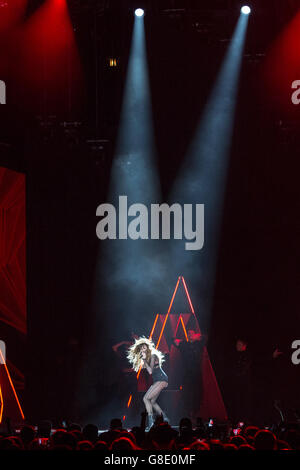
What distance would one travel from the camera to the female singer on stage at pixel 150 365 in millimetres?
10180

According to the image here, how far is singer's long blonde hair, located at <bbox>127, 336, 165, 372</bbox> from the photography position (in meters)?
10.6

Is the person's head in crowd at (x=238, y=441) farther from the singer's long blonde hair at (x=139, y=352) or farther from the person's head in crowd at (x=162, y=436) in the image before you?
the singer's long blonde hair at (x=139, y=352)

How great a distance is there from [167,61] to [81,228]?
3.08m

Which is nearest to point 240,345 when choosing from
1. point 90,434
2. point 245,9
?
point 90,434

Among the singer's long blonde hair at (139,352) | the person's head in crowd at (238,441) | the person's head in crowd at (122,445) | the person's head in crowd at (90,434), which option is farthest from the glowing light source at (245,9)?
the person's head in crowd at (122,445)

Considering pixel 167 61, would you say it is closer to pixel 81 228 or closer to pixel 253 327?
pixel 81 228

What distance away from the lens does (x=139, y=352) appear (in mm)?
10695

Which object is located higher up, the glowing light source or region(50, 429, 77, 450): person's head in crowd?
the glowing light source

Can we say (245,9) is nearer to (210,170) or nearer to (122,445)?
(210,170)

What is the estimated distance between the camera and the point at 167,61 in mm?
11086

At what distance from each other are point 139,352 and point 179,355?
26.0 inches

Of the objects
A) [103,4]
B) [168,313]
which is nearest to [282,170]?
[168,313]

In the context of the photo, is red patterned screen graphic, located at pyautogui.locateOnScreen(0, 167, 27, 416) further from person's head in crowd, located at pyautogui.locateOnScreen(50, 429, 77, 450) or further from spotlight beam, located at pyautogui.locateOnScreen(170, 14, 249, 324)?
person's head in crowd, located at pyautogui.locateOnScreen(50, 429, 77, 450)

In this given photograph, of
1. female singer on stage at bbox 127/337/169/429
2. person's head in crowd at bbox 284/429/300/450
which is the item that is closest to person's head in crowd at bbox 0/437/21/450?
person's head in crowd at bbox 284/429/300/450
